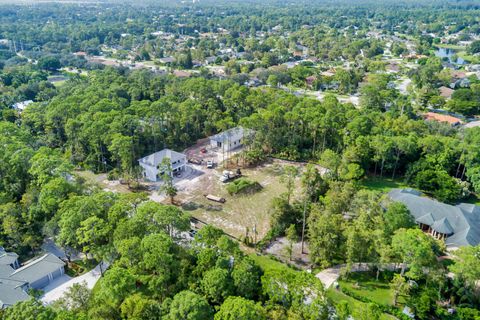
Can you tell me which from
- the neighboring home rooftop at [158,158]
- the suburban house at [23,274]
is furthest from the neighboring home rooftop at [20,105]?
the suburban house at [23,274]

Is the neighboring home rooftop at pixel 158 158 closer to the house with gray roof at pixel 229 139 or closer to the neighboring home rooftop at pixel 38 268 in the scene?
the house with gray roof at pixel 229 139

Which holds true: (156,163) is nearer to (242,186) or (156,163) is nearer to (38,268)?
(242,186)

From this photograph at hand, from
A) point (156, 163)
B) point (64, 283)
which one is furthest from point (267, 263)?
point (156, 163)

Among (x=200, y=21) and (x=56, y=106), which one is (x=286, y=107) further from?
(x=200, y=21)

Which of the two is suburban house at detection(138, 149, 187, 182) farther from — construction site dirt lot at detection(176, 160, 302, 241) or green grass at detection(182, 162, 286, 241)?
green grass at detection(182, 162, 286, 241)

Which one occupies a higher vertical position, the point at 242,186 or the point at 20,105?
the point at 20,105
